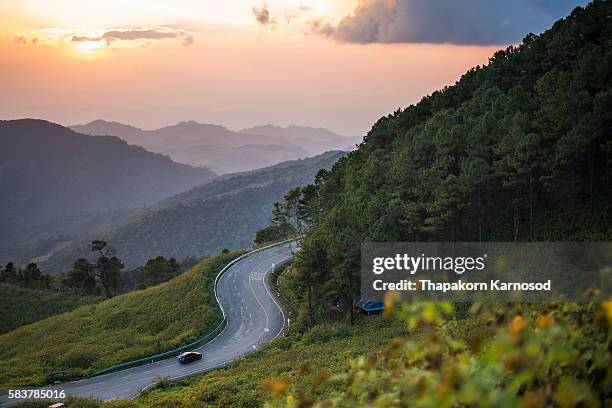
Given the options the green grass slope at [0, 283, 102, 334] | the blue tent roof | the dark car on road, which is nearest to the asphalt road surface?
the dark car on road

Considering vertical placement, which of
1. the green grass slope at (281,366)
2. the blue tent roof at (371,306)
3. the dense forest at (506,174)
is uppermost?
the dense forest at (506,174)

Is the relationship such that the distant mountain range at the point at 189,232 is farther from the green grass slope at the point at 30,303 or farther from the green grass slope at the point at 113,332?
the green grass slope at the point at 113,332

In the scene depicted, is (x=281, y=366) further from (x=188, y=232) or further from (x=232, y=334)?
(x=188, y=232)

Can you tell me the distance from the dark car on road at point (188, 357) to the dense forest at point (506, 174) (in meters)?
7.18

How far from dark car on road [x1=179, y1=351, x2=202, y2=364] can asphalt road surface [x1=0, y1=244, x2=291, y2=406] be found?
319 mm

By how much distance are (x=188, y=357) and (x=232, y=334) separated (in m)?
5.79

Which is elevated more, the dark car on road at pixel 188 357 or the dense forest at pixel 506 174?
the dense forest at pixel 506 174

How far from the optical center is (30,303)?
51688mm

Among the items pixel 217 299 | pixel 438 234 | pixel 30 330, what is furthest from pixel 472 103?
pixel 30 330

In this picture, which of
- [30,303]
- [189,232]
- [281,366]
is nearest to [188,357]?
[281,366]

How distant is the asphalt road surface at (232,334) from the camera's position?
A: 26.5 meters

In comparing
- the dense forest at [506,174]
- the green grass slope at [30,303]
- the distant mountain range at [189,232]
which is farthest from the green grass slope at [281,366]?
the distant mountain range at [189,232]

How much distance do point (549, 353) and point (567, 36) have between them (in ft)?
105

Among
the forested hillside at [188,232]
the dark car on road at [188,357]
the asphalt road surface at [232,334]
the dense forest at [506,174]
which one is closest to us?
the dense forest at [506,174]
